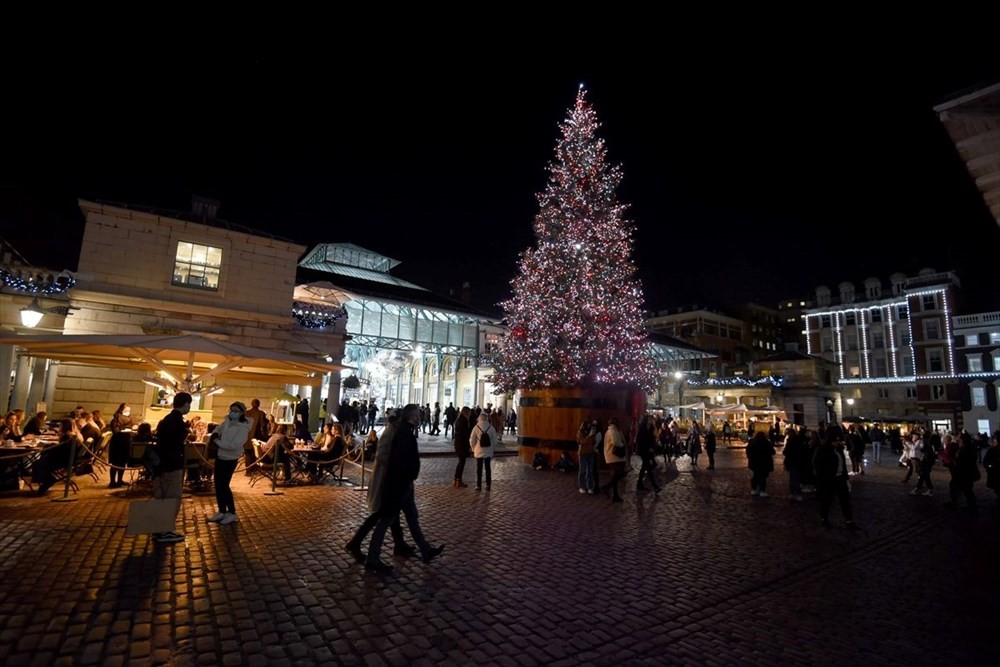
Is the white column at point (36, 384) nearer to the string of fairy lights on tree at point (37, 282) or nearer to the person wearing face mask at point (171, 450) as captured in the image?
the string of fairy lights on tree at point (37, 282)

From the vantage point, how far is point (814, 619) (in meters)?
4.53

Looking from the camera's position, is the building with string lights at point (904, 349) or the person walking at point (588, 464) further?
the building with string lights at point (904, 349)

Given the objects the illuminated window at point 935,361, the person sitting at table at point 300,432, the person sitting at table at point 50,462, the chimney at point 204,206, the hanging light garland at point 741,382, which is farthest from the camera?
the illuminated window at point 935,361

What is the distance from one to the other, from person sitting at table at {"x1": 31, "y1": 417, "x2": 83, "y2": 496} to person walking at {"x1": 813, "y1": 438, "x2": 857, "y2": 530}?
44.0ft

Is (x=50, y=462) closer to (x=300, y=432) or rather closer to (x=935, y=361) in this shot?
(x=300, y=432)

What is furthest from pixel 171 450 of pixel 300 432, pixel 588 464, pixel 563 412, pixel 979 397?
pixel 979 397


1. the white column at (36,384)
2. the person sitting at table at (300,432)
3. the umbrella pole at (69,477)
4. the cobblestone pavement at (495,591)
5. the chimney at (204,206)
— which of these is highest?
the chimney at (204,206)

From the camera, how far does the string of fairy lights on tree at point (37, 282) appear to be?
46.2 ft

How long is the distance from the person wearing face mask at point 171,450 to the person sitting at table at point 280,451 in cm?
390

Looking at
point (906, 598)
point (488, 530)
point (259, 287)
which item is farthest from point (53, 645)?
point (259, 287)

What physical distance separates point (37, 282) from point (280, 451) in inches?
407

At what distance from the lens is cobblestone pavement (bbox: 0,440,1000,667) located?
373cm

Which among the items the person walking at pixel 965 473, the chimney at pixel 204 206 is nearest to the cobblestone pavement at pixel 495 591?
the person walking at pixel 965 473

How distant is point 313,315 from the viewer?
19000 mm
